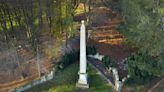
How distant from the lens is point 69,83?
99.0 ft

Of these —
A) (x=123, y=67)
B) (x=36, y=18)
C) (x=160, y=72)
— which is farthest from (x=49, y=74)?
(x=160, y=72)

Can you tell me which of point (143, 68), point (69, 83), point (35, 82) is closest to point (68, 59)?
point (69, 83)

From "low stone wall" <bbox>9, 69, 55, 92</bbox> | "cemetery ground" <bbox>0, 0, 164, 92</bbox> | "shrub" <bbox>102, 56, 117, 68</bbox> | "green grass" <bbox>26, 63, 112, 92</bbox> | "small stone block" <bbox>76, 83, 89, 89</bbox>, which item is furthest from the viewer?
"shrub" <bbox>102, 56, 117, 68</bbox>

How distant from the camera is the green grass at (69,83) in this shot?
29.6 meters

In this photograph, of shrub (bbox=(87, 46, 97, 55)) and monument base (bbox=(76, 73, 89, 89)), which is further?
shrub (bbox=(87, 46, 97, 55))

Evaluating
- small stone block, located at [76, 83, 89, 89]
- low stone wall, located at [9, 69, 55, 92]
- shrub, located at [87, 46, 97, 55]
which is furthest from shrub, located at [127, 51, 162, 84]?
low stone wall, located at [9, 69, 55, 92]

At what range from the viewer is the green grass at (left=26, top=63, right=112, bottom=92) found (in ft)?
97.0

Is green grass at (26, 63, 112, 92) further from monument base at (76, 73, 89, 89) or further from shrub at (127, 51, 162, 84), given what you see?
shrub at (127, 51, 162, 84)

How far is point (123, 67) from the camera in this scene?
3391 cm

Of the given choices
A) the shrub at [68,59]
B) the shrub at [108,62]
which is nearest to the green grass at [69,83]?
the shrub at [68,59]

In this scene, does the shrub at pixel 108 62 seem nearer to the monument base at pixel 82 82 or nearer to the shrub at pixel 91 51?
the shrub at pixel 91 51

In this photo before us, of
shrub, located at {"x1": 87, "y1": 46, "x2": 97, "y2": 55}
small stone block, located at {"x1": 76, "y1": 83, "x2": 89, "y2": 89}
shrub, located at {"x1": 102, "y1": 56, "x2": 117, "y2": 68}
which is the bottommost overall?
small stone block, located at {"x1": 76, "y1": 83, "x2": 89, "y2": 89}

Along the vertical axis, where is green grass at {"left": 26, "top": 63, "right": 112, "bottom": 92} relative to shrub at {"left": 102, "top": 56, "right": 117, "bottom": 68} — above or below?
below

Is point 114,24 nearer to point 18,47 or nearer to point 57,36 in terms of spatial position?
point 57,36
